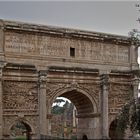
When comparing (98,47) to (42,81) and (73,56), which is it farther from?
(42,81)

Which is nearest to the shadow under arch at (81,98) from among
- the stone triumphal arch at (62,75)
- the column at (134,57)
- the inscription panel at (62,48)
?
the stone triumphal arch at (62,75)

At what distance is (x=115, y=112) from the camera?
22031 millimetres

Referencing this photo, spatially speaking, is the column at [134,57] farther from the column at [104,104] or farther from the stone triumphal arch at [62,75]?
the column at [104,104]

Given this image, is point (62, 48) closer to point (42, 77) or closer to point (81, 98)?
point (42, 77)

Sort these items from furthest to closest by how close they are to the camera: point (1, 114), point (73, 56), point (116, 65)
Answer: point (116, 65) < point (73, 56) < point (1, 114)

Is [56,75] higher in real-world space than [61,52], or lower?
lower

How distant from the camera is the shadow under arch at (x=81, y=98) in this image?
20.6 meters

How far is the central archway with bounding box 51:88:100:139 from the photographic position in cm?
2111

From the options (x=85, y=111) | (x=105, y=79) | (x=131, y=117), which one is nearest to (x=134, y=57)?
(x=105, y=79)

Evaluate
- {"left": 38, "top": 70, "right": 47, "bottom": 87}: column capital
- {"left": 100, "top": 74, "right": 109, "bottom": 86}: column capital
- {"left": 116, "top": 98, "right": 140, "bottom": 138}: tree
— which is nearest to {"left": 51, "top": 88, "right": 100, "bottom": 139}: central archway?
{"left": 100, "top": 74, "right": 109, "bottom": 86}: column capital

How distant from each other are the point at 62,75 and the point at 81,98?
2218 mm

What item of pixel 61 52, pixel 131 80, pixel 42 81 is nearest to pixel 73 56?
pixel 61 52

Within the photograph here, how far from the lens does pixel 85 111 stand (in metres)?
22.3

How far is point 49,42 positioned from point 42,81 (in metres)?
2.38
